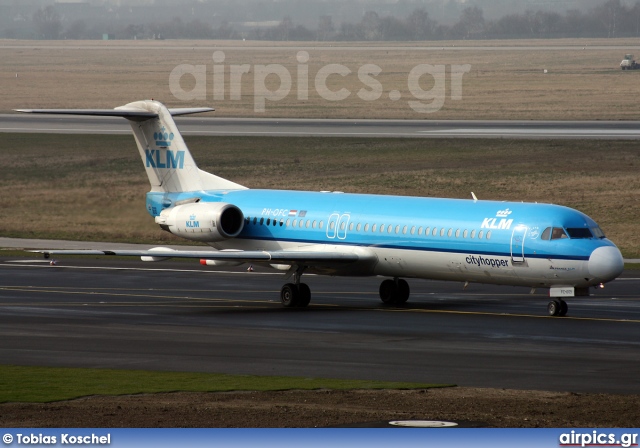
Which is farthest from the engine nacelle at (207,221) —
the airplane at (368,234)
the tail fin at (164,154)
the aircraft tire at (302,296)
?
the aircraft tire at (302,296)

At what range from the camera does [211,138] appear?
8194 centimetres

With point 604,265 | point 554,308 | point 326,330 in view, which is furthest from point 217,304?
point 604,265

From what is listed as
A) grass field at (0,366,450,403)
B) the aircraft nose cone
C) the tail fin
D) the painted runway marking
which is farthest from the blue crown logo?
grass field at (0,366,450,403)

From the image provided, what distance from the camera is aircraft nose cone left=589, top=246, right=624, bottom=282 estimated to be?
32.3 meters

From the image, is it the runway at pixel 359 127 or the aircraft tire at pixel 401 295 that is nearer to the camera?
the aircraft tire at pixel 401 295

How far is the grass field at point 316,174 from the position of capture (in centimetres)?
5822

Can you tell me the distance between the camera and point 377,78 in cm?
→ 13500

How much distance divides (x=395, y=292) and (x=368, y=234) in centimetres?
215

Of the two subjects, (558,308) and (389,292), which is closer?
(558,308)

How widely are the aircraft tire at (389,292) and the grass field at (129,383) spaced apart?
14.1 meters

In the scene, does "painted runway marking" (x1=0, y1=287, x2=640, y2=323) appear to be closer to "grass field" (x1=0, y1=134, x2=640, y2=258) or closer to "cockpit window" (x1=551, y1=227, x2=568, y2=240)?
"cockpit window" (x1=551, y1=227, x2=568, y2=240)

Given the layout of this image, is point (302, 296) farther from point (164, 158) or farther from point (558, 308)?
point (164, 158)

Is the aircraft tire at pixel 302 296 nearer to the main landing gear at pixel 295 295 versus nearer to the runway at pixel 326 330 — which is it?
the main landing gear at pixel 295 295

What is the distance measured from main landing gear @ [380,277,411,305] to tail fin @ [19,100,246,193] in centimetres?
658
